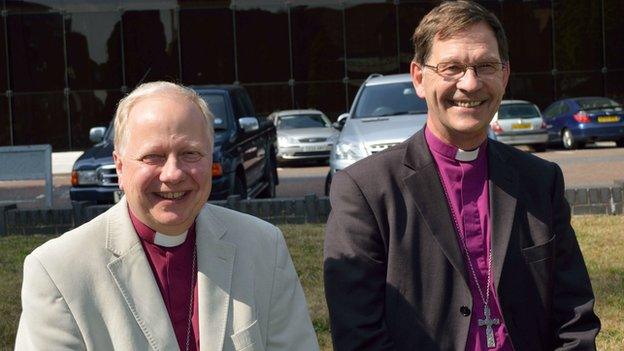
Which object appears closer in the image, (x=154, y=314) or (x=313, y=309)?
(x=154, y=314)

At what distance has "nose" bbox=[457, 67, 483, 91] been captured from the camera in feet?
11.5

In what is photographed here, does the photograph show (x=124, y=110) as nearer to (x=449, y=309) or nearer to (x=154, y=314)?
(x=154, y=314)

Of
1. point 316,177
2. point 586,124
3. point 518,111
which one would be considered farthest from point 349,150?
point 586,124

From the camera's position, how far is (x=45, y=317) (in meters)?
3.03

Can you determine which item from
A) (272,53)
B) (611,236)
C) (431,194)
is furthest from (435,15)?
(272,53)

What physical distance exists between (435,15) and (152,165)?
1.12 m

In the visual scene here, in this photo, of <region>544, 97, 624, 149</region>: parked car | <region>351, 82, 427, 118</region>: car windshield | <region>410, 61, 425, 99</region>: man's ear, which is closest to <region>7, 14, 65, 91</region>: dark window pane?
<region>544, 97, 624, 149</region>: parked car

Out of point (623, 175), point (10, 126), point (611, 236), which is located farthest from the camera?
point (10, 126)

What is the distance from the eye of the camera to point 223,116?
44.5ft

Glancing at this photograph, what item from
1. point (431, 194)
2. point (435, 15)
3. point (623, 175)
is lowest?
point (623, 175)

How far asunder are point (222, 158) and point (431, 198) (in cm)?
912

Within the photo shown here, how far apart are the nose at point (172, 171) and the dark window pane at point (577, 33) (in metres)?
31.1

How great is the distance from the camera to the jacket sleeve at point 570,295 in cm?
356

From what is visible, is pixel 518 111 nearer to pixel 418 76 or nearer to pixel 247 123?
pixel 247 123
